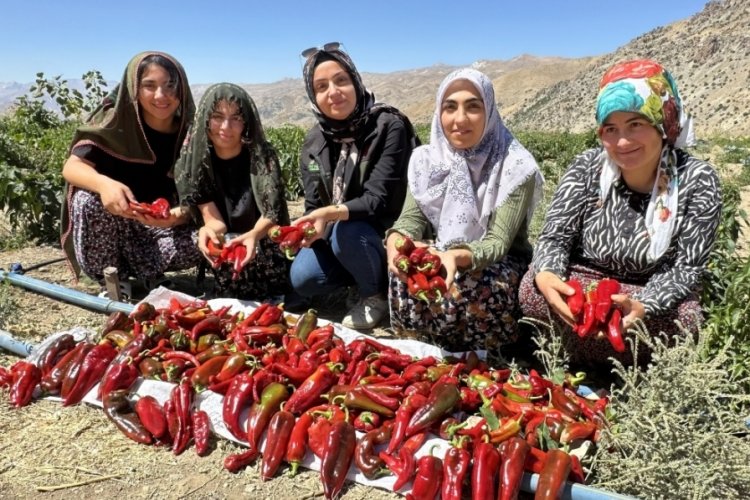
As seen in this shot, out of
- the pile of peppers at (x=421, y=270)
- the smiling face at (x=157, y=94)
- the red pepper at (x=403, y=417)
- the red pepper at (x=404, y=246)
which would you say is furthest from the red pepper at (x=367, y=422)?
the smiling face at (x=157, y=94)

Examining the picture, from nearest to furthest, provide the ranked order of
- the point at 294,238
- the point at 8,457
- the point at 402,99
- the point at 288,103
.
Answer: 1. the point at 8,457
2. the point at 294,238
3. the point at 402,99
4. the point at 288,103

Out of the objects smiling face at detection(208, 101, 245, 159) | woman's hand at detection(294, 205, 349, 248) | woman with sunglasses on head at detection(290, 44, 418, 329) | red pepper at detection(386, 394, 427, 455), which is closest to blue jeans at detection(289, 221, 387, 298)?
woman with sunglasses on head at detection(290, 44, 418, 329)

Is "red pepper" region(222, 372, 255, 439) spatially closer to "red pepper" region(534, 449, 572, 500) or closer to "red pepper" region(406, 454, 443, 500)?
"red pepper" region(406, 454, 443, 500)

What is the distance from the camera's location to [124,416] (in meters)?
3.26

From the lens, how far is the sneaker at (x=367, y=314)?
179 inches

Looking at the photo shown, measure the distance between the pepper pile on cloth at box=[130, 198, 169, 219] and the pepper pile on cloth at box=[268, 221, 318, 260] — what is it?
1020 mm

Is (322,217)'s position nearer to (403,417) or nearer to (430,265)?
(430,265)

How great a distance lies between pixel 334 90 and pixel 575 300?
2.25 m

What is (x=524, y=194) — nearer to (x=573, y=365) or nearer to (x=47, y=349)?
(x=573, y=365)

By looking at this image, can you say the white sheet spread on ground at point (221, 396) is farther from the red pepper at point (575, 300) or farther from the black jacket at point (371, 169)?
the black jacket at point (371, 169)

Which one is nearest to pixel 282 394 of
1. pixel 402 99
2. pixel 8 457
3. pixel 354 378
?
pixel 354 378

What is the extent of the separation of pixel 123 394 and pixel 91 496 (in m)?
0.64

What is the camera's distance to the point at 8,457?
309cm

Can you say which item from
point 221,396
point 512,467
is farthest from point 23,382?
point 512,467
